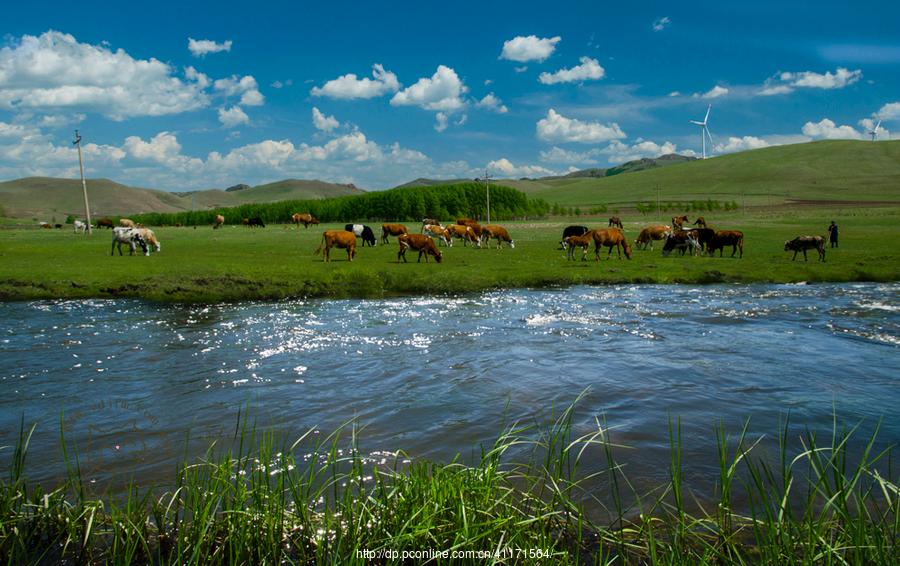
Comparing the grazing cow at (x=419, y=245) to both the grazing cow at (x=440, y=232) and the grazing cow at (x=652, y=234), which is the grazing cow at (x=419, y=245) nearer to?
the grazing cow at (x=440, y=232)

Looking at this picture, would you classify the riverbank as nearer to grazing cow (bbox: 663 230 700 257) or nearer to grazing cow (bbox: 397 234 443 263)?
grazing cow (bbox: 397 234 443 263)

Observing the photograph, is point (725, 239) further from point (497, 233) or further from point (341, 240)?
point (341, 240)

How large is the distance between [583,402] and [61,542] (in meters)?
6.89

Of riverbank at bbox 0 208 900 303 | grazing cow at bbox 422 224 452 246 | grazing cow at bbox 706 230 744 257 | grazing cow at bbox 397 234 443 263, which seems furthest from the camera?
grazing cow at bbox 422 224 452 246

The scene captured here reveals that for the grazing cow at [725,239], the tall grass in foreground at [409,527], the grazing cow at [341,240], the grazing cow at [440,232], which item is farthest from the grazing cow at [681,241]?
the tall grass in foreground at [409,527]

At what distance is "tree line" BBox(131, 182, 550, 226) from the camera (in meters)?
123

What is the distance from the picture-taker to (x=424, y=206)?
12494 centimetres

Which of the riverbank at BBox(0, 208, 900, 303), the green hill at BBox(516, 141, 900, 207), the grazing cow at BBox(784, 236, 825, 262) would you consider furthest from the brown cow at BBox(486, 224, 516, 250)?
the green hill at BBox(516, 141, 900, 207)

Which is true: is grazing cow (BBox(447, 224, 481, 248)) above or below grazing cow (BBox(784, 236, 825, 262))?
above

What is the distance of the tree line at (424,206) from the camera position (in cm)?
12338

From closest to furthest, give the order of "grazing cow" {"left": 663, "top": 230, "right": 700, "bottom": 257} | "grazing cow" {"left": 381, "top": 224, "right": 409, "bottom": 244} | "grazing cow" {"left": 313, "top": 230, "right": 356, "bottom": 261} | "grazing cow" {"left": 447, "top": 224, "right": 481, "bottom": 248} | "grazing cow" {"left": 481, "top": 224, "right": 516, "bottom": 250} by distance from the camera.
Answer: "grazing cow" {"left": 313, "top": 230, "right": 356, "bottom": 261}
"grazing cow" {"left": 663, "top": 230, "right": 700, "bottom": 257}
"grazing cow" {"left": 481, "top": 224, "right": 516, "bottom": 250}
"grazing cow" {"left": 447, "top": 224, "right": 481, "bottom": 248}
"grazing cow" {"left": 381, "top": 224, "right": 409, "bottom": 244}

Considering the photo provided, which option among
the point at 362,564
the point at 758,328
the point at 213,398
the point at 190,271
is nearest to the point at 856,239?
the point at 758,328

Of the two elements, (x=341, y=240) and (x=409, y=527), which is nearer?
(x=409, y=527)

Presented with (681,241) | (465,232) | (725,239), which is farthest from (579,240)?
(465,232)
